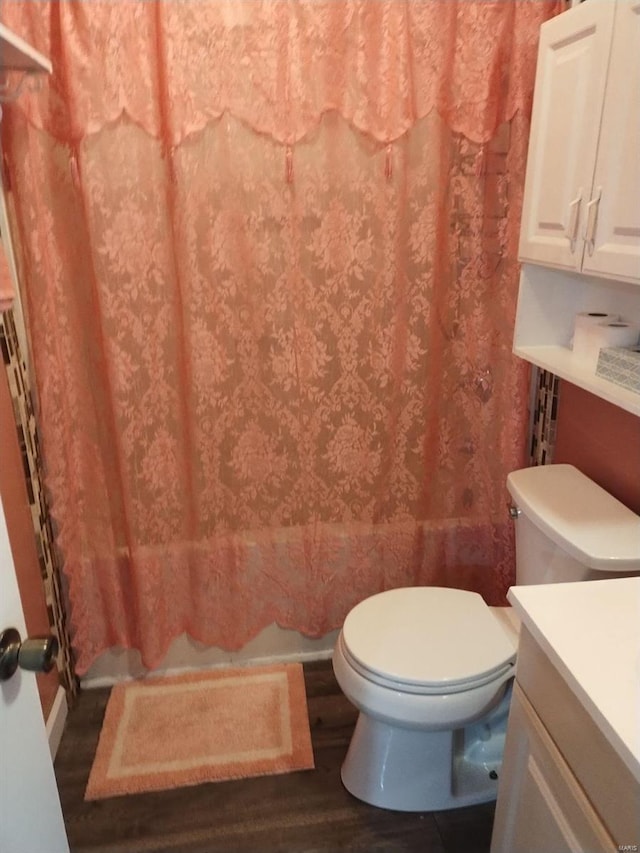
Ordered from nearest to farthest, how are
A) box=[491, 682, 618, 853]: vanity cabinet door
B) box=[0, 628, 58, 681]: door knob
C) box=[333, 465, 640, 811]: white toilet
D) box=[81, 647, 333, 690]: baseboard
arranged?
box=[0, 628, 58, 681]: door knob, box=[491, 682, 618, 853]: vanity cabinet door, box=[333, 465, 640, 811]: white toilet, box=[81, 647, 333, 690]: baseboard

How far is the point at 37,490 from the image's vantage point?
1.76 meters

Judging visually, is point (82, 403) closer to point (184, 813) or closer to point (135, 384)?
point (135, 384)

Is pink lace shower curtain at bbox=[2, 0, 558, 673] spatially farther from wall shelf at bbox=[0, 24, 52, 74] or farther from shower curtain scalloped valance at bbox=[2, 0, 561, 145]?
wall shelf at bbox=[0, 24, 52, 74]

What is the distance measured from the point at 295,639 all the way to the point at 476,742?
677 millimetres

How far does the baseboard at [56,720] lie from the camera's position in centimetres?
178

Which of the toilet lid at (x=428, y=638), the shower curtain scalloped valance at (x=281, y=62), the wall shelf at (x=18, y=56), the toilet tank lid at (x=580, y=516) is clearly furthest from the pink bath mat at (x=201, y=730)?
the wall shelf at (x=18, y=56)

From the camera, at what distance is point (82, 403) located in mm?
1745

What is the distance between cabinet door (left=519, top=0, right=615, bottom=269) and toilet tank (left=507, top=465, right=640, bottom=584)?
54 cm

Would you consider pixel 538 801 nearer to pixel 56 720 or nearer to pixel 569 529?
pixel 569 529

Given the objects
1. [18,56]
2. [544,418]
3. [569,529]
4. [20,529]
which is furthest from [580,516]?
[18,56]

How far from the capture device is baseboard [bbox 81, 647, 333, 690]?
2.06 meters

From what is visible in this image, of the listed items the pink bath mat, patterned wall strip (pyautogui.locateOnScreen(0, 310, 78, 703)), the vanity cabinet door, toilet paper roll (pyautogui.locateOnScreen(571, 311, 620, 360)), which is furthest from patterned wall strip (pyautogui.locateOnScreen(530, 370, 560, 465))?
patterned wall strip (pyautogui.locateOnScreen(0, 310, 78, 703))

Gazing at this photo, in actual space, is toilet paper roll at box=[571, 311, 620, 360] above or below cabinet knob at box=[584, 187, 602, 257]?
below

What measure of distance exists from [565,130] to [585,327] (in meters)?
0.44
